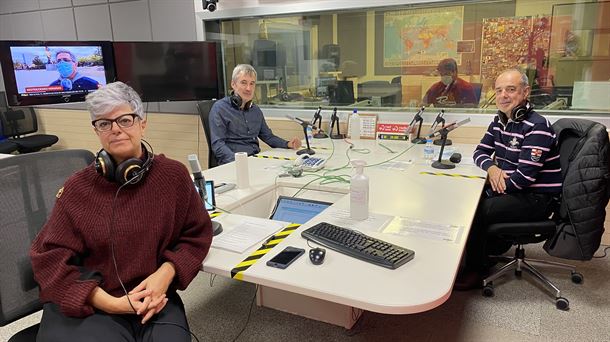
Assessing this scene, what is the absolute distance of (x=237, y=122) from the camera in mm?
3400

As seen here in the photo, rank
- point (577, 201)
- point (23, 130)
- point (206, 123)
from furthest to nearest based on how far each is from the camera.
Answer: point (23, 130) < point (206, 123) < point (577, 201)

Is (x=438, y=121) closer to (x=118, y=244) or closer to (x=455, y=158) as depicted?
(x=455, y=158)

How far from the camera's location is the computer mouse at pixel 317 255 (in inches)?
54.4

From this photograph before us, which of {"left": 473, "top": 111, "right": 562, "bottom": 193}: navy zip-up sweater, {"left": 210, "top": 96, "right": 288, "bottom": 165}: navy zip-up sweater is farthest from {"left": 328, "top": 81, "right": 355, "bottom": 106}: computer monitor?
{"left": 473, "top": 111, "right": 562, "bottom": 193}: navy zip-up sweater

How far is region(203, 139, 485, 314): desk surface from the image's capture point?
4.00ft

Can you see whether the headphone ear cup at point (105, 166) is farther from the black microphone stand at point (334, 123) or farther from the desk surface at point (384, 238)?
the black microphone stand at point (334, 123)

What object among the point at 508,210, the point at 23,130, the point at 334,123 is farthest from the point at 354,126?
the point at 23,130

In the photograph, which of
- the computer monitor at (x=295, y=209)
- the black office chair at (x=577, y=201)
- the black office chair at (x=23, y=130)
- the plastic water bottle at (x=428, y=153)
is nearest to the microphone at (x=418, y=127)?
the plastic water bottle at (x=428, y=153)

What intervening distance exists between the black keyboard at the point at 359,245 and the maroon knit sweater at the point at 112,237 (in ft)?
1.29

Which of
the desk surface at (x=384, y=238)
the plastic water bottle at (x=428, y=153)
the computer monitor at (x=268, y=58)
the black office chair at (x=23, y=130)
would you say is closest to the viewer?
the desk surface at (x=384, y=238)

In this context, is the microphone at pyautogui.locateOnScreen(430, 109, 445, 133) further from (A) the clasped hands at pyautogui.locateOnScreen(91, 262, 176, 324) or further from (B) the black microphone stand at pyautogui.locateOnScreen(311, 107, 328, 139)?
(A) the clasped hands at pyautogui.locateOnScreen(91, 262, 176, 324)

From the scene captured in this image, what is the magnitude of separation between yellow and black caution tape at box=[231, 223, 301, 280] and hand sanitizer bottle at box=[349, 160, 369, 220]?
244 millimetres

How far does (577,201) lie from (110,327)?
2.17 m

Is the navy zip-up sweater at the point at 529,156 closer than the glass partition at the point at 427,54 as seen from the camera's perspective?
Yes
